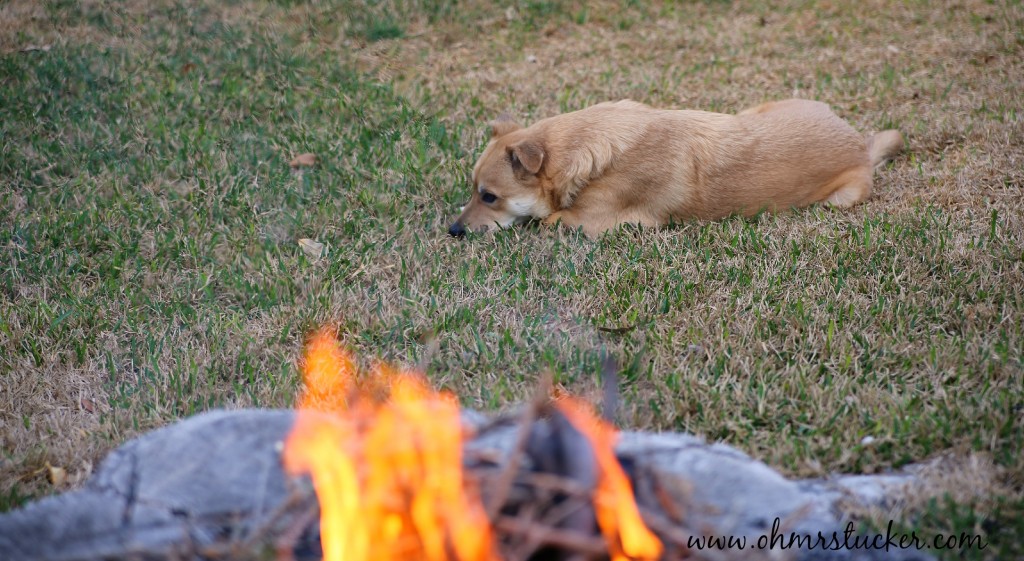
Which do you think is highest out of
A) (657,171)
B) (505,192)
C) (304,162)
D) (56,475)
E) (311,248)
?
(657,171)

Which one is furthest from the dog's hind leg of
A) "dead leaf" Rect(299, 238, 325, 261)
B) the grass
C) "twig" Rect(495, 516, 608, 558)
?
"twig" Rect(495, 516, 608, 558)

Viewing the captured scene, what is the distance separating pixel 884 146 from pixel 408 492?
4639mm

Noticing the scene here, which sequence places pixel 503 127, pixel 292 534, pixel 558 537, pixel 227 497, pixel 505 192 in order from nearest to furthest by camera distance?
pixel 558 537 → pixel 292 534 → pixel 227 497 → pixel 505 192 → pixel 503 127

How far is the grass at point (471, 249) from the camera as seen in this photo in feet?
10.9

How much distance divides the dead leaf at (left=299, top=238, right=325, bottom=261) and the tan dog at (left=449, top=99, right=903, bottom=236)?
0.80 metres

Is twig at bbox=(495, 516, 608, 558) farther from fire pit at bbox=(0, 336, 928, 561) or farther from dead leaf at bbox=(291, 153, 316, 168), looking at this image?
dead leaf at bbox=(291, 153, 316, 168)

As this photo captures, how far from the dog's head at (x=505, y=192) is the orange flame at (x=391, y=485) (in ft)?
8.36

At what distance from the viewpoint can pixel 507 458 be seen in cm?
222

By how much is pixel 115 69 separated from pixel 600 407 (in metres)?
5.62

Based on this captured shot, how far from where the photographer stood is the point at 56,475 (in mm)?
3131

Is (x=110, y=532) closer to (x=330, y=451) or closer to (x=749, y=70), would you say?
(x=330, y=451)

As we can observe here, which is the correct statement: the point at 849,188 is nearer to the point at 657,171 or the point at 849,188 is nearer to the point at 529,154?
the point at 657,171

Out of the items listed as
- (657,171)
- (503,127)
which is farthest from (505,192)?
(657,171)

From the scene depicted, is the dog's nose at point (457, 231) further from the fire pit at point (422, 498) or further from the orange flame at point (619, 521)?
the orange flame at point (619, 521)
